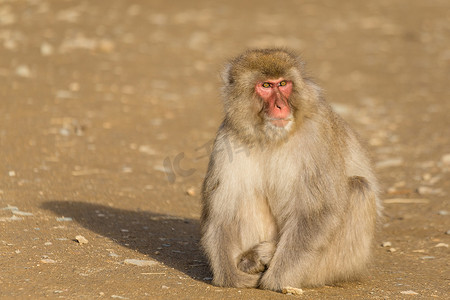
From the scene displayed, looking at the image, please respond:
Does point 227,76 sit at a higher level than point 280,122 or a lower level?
higher

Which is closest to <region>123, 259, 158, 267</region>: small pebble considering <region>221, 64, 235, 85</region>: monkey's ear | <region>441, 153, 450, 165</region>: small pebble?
<region>221, 64, 235, 85</region>: monkey's ear

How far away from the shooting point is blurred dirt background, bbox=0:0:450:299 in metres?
4.93

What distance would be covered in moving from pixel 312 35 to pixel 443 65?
2.68 m

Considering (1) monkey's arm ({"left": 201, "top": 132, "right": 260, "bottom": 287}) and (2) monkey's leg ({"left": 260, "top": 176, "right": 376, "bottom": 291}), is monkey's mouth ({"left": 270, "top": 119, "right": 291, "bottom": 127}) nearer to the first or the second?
(1) monkey's arm ({"left": 201, "top": 132, "right": 260, "bottom": 287})

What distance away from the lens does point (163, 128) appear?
9367 mm

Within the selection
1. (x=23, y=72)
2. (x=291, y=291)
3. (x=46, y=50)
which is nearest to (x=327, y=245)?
(x=291, y=291)

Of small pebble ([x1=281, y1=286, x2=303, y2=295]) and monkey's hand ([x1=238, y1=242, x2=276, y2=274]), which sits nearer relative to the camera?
small pebble ([x1=281, y1=286, x2=303, y2=295])

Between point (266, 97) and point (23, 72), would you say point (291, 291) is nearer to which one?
point (266, 97)

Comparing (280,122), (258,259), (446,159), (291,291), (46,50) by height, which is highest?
(280,122)

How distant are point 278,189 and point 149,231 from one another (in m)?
1.66

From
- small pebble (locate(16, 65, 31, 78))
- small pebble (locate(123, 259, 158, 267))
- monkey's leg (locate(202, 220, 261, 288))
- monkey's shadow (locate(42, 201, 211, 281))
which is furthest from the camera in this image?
small pebble (locate(16, 65, 31, 78))

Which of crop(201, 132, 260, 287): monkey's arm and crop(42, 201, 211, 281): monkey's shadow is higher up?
crop(201, 132, 260, 287): monkey's arm

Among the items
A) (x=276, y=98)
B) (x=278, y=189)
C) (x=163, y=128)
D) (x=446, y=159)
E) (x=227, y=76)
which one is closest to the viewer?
(x=276, y=98)

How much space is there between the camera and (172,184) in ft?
24.9
